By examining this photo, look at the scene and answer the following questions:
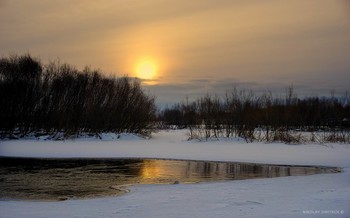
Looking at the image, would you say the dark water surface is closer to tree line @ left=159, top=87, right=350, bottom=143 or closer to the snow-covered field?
the snow-covered field

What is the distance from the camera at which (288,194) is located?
33.6 ft

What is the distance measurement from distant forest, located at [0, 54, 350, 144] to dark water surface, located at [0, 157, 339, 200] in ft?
52.4

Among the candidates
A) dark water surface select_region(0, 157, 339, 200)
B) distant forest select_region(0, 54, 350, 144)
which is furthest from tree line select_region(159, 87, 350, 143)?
dark water surface select_region(0, 157, 339, 200)

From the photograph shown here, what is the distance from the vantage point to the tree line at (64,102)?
41094mm

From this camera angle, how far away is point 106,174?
14.9 m

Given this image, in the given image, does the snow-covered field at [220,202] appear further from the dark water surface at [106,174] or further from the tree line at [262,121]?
the tree line at [262,121]

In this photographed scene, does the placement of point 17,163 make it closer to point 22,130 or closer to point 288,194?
point 288,194

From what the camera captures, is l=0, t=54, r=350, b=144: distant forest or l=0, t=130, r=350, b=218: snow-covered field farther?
l=0, t=54, r=350, b=144: distant forest

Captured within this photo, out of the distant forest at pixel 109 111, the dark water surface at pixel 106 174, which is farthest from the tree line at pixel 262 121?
the dark water surface at pixel 106 174

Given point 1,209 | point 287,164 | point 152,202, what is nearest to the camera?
point 1,209

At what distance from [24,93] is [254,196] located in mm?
36842

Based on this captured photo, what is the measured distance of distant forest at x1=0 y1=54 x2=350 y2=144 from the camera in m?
35.0

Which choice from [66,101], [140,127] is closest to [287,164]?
[140,127]

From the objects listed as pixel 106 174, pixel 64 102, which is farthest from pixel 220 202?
pixel 64 102
